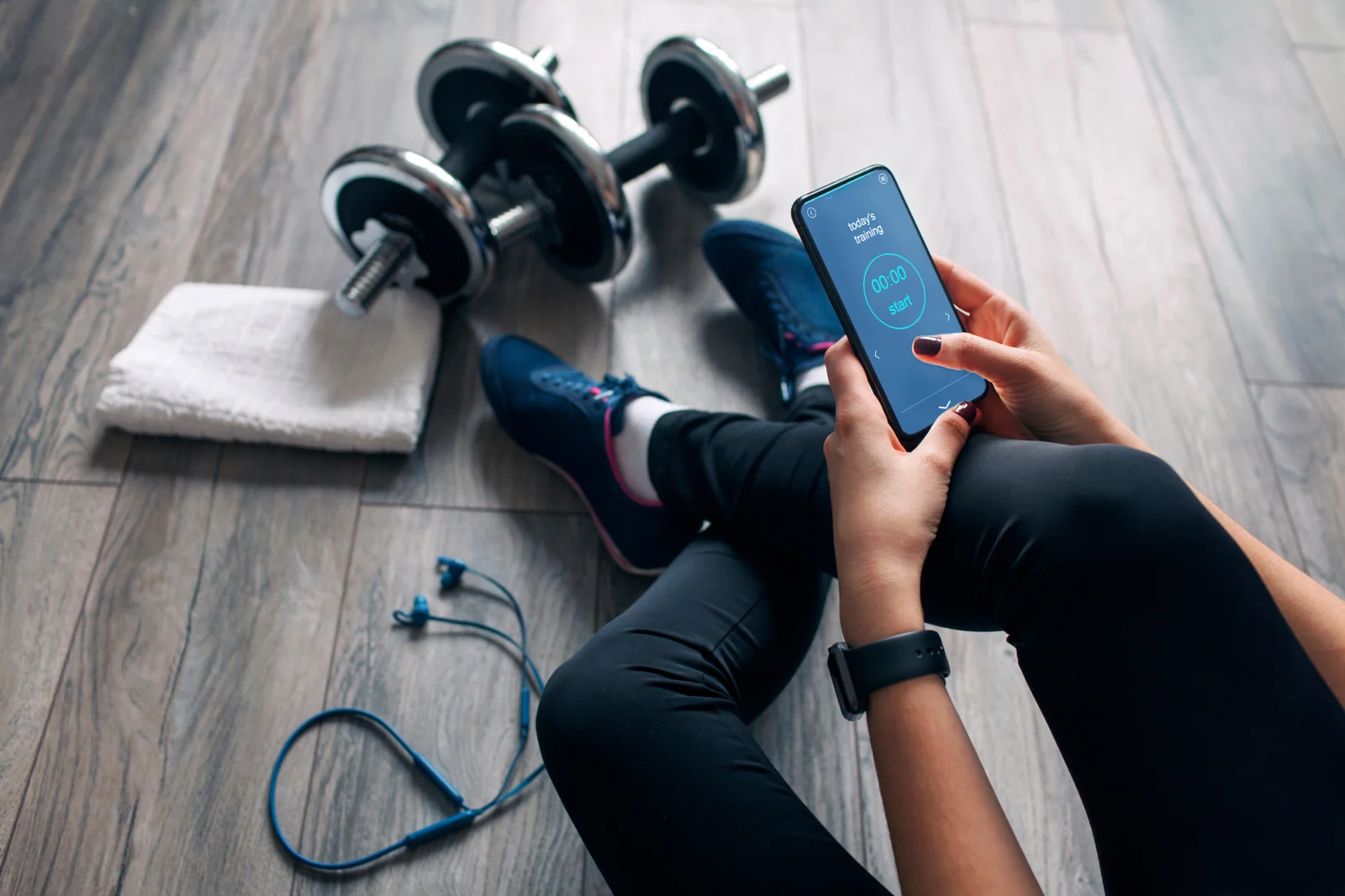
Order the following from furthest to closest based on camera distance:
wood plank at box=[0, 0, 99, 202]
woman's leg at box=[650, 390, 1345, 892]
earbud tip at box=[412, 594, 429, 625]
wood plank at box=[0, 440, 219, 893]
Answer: wood plank at box=[0, 0, 99, 202] < earbud tip at box=[412, 594, 429, 625] < wood plank at box=[0, 440, 219, 893] < woman's leg at box=[650, 390, 1345, 892]

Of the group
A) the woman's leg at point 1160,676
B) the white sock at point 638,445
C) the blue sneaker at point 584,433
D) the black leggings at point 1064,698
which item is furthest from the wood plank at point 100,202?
the woman's leg at point 1160,676

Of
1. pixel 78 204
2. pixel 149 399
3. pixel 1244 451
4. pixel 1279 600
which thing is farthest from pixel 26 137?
pixel 1244 451

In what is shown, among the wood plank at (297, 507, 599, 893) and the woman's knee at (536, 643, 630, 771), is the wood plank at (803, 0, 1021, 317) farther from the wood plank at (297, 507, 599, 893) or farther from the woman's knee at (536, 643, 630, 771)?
the woman's knee at (536, 643, 630, 771)

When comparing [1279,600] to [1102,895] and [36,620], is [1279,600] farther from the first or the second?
[36,620]

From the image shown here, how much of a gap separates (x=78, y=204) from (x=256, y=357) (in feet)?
1.16

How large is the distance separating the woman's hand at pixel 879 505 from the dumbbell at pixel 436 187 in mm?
490

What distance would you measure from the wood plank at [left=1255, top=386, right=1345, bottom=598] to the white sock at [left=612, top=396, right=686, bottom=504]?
0.70 metres

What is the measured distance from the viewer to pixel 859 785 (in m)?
0.80

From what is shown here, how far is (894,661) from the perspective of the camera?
0.52 meters

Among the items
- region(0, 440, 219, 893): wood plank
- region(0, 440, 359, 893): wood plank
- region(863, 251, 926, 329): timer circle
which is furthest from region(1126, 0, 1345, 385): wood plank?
region(0, 440, 219, 893): wood plank

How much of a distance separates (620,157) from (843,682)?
719 mm

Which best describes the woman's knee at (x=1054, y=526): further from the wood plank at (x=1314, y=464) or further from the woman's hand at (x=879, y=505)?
the wood plank at (x=1314, y=464)

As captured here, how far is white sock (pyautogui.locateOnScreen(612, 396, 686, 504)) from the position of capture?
854 millimetres

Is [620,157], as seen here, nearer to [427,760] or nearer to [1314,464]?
[427,760]
